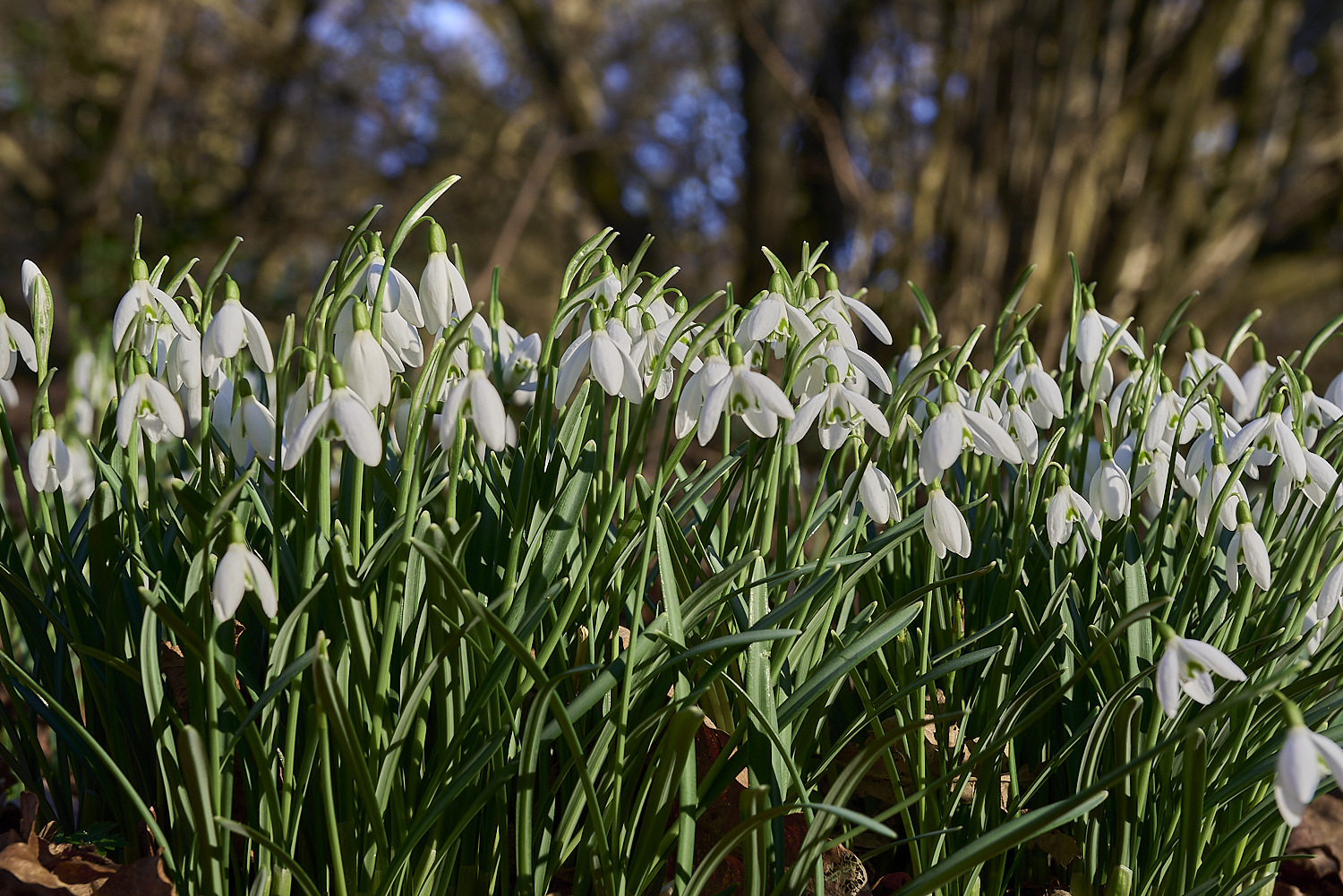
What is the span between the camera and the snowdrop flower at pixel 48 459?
1.15 meters

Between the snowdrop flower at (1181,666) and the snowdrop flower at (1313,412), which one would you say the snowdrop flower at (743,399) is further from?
the snowdrop flower at (1313,412)

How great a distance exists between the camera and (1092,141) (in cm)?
444

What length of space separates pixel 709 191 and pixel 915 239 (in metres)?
4.44

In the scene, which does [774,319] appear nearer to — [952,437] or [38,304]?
[952,437]

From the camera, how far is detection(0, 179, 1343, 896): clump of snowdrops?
1.02m

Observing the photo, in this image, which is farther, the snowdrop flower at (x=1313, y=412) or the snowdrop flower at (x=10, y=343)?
the snowdrop flower at (x=1313, y=412)

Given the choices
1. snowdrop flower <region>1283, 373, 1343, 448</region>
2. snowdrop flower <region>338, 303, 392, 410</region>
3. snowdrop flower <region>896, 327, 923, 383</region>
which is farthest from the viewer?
snowdrop flower <region>896, 327, 923, 383</region>

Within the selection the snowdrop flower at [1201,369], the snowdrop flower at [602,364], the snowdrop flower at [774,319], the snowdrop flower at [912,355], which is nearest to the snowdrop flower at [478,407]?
the snowdrop flower at [602,364]

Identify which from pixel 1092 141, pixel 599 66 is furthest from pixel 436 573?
pixel 599 66

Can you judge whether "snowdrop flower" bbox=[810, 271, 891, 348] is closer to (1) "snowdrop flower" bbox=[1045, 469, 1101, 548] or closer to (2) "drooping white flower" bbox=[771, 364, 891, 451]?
(2) "drooping white flower" bbox=[771, 364, 891, 451]

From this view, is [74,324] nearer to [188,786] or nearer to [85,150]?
[188,786]

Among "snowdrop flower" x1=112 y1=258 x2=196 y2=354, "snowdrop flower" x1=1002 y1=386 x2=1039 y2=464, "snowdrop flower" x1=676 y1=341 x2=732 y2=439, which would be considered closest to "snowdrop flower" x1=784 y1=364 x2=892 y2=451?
"snowdrop flower" x1=676 y1=341 x2=732 y2=439

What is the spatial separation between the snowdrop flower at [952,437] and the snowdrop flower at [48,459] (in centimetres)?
98

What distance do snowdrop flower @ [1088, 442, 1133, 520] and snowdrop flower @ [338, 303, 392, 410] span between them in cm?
88
